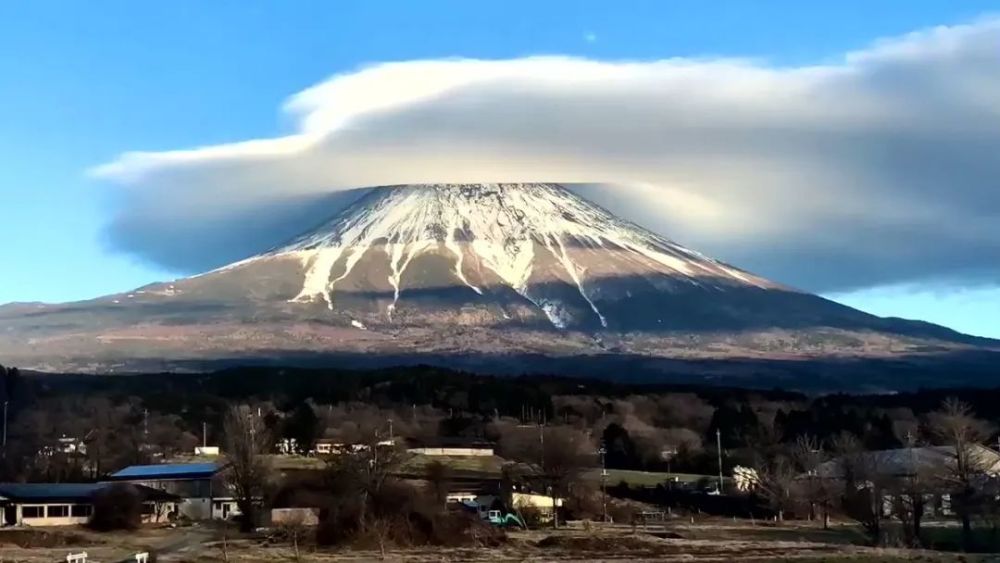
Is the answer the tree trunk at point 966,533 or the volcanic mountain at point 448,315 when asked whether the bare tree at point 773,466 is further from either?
the volcanic mountain at point 448,315

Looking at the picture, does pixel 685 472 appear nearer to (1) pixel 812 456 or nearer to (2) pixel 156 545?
(1) pixel 812 456

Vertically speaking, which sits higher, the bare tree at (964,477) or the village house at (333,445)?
the village house at (333,445)

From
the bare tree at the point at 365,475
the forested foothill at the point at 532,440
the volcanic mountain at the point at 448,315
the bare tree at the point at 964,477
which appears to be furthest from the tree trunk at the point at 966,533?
the volcanic mountain at the point at 448,315

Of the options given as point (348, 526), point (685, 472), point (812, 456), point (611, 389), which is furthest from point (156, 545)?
point (611, 389)

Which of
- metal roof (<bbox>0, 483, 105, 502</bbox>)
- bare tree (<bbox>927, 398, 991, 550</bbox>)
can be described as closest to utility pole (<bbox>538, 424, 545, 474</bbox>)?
bare tree (<bbox>927, 398, 991, 550</bbox>)

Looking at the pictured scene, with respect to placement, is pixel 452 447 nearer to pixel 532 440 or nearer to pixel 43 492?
pixel 532 440
